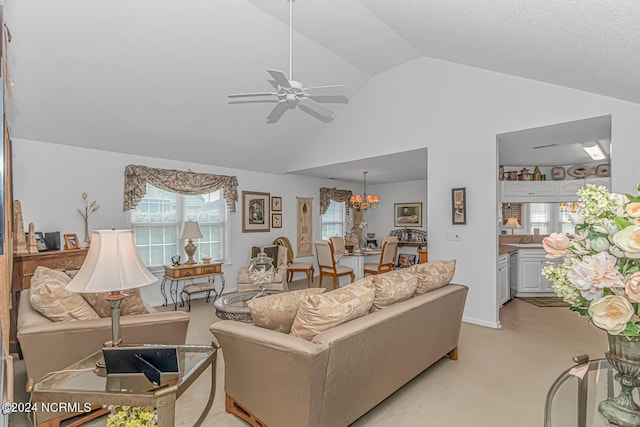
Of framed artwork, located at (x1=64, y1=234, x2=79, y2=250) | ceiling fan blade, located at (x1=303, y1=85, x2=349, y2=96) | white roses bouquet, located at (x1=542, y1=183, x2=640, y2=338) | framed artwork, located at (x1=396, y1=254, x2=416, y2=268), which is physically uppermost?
ceiling fan blade, located at (x1=303, y1=85, x2=349, y2=96)

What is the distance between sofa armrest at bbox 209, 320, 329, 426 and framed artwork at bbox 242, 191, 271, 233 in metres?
4.35

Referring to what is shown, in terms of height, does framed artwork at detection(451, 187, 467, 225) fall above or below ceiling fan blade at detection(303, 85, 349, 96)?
below

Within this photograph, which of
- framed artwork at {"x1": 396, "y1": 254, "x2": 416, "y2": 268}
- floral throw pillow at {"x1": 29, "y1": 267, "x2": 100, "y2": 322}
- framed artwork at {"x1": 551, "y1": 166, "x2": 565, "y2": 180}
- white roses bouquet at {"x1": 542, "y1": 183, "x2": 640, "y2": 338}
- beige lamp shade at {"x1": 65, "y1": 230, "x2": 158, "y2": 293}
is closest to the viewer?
white roses bouquet at {"x1": 542, "y1": 183, "x2": 640, "y2": 338}

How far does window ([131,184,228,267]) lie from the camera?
5.07m

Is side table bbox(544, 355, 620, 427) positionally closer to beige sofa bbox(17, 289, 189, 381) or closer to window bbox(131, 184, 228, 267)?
beige sofa bbox(17, 289, 189, 381)

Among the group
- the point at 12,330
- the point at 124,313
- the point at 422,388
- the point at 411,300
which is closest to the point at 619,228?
the point at 411,300

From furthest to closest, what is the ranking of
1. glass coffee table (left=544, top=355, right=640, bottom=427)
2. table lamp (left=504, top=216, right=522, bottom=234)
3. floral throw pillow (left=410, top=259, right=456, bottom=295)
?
table lamp (left=504, top=216, right=522, bottom=234) → floral throw pillow (left=410, top=259, right=456, bottom=295) → glass coffee table (left=544, top=355, right=640, bottom=427)

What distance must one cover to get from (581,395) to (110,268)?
233 centimetres

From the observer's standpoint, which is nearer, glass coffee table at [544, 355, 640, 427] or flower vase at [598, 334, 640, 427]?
flower vase at [598, 334, 640, 427]

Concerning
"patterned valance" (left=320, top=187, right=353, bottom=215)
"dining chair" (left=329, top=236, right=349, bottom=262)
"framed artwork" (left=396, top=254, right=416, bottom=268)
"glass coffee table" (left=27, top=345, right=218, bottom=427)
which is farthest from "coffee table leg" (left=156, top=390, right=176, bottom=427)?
"framed artwork" (left=396, top=254, right=416, bottom=268)

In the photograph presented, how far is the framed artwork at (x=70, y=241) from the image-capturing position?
4.02m

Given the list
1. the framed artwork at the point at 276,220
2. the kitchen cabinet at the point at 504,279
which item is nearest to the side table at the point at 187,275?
the framed artwork at the point at 276,220

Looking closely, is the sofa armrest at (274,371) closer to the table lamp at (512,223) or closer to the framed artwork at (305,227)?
the framed artwork at (305,227)

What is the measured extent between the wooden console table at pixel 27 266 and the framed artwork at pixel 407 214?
7.05 m
